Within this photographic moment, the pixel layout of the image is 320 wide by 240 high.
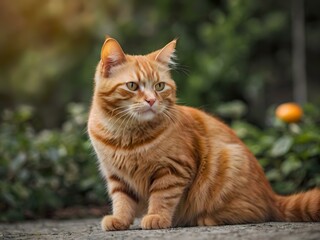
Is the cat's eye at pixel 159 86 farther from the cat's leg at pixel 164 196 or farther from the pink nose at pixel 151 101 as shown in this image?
the cat's leg at pixel 164 196

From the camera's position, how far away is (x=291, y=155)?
4.72 metres

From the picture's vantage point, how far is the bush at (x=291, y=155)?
4.58 metres

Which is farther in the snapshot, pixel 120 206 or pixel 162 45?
pixel 162 45

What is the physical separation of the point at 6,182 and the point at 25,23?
5665 millimetres

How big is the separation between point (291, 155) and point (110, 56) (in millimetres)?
2188

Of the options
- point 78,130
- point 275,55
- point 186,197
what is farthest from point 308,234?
point 275,55

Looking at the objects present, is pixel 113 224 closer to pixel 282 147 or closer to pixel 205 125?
pixel 205 125

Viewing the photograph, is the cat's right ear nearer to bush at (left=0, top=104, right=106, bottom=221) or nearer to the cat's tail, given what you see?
the cat's tail

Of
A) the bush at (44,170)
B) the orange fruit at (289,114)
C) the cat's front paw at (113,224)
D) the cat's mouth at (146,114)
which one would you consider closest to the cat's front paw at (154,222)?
the cat's front paw at (113,224)

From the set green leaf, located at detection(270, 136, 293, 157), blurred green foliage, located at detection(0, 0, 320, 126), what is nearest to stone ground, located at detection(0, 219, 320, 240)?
green leaf, located at detection(270, 136, 293, 157)

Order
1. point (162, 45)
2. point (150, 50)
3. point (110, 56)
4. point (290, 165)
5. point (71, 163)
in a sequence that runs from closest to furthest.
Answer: point (110, 56) < point (290, 165) < point (71, 163) < point (150, 50) < point (162, 45)

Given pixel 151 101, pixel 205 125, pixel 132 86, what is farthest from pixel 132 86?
pixel 205 125

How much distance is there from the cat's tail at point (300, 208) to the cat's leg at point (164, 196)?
2.20 feet

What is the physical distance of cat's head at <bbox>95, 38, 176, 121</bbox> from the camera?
3.06 meters
